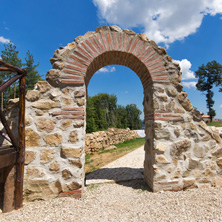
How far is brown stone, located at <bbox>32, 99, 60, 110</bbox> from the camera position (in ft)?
9.05

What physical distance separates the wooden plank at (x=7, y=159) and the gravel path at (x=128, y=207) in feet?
2.45

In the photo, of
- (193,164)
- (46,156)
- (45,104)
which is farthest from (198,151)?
(45,104)

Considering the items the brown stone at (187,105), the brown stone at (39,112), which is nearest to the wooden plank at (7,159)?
the brown stone at (39,112)

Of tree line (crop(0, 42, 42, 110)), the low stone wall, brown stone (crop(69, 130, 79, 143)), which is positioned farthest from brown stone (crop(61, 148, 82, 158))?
tree line (crop(0, 42, 42, 110))

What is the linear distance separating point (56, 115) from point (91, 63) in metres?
1.21

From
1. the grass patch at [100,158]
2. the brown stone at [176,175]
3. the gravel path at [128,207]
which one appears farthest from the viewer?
the grass patch at [100,158]

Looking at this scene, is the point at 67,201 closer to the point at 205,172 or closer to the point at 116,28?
the point at 205,172

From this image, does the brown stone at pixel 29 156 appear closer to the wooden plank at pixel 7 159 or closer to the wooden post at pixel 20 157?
the wooden post at pixel 20 157

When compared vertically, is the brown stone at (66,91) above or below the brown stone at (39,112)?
above

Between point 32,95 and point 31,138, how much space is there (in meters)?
0.78

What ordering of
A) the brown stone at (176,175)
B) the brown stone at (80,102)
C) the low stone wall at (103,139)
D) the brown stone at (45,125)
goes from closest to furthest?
the brown stone at (45,125) → the brown stone at (80,102) → the brown stone at (176,175) → the low stone wall at (103,139)

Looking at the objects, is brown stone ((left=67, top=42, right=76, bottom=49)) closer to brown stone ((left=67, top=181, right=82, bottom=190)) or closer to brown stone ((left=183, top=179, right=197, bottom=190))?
brown stone ((left=67, top=181, right=82, bottom=190))

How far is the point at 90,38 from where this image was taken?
9.63 feet

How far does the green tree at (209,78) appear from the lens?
81.3ft
